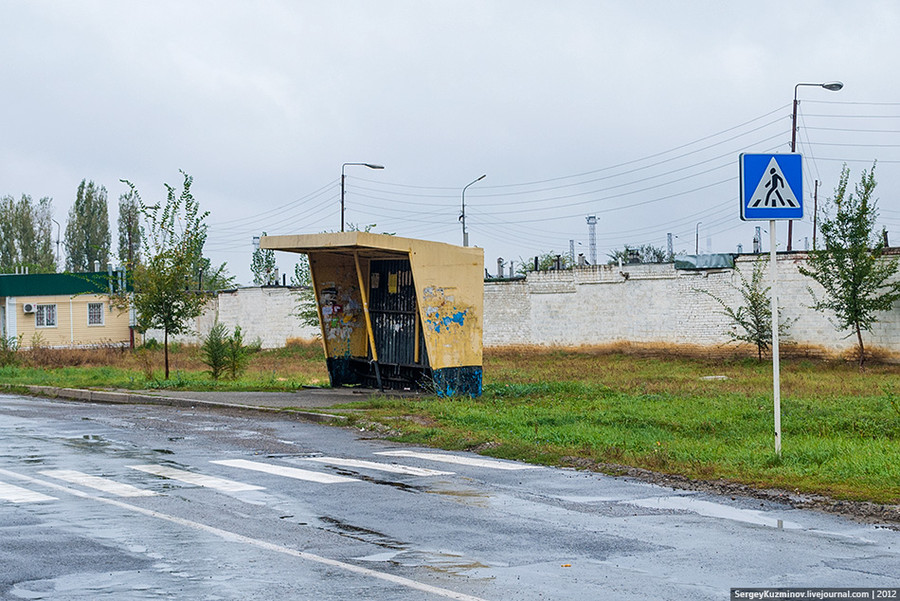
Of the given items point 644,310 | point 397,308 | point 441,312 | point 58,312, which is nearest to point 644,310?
point 644,310

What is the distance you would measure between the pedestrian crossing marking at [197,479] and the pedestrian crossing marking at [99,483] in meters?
0.62

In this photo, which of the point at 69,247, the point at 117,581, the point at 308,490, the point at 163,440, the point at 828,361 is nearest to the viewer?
the point at 117,581

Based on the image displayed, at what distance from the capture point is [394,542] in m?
7.70

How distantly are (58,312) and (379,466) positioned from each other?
51875mm

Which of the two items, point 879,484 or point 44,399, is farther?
point 44,399

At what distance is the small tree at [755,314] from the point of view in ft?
116

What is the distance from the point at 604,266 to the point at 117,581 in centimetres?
3664

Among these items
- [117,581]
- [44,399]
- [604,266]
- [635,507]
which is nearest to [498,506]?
[635,507]

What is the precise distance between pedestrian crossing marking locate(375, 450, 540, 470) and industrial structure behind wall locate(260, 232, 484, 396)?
24.1 ft

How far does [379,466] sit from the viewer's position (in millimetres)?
12000

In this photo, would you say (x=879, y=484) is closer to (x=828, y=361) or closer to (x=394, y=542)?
(x=394, y=542)

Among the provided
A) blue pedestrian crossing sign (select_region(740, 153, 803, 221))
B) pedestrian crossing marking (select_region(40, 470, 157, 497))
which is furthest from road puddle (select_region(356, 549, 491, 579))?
blue pedestrian crossing sign (select_region(740, 153, 803, 221))

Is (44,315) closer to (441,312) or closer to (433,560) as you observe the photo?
Result: (441,312)

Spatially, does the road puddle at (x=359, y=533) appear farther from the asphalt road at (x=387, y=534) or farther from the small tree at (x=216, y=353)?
the small tree at (x=216, y=353)
